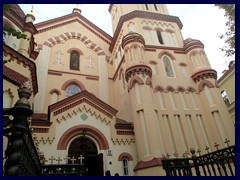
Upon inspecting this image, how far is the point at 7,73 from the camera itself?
9.34 meters

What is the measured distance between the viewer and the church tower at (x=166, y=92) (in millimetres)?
11695

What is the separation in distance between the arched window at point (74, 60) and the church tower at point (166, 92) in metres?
3.49

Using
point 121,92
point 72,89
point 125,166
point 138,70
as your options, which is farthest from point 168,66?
point 125,166

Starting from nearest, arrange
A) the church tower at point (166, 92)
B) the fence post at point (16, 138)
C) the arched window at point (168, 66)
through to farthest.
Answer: the fence post at point (16, 138)
the church tower at point (166, 92)
the arched window at point (168, 66)

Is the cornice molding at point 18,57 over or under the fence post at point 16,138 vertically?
over

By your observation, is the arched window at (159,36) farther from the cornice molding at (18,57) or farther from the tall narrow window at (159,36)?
the cornice molding at (18,57)

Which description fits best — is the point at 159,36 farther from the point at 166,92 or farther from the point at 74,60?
the point at 74,60

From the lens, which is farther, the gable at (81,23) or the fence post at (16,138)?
the gable at (81,23)

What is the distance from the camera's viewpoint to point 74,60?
60.4 feet

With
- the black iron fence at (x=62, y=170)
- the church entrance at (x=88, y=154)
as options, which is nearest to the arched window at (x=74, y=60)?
the church entrance at (x=88, y=154)

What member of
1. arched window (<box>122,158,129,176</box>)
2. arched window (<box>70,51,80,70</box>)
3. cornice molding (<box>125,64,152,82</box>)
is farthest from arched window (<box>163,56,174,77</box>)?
arched window (<box>70,51,80,70</box>)

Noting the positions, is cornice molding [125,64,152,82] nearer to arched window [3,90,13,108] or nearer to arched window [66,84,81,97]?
arched window [66,84,81,97]

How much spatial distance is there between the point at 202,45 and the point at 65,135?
1200 centimetres

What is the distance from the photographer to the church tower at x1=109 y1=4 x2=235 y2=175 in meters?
11.7
